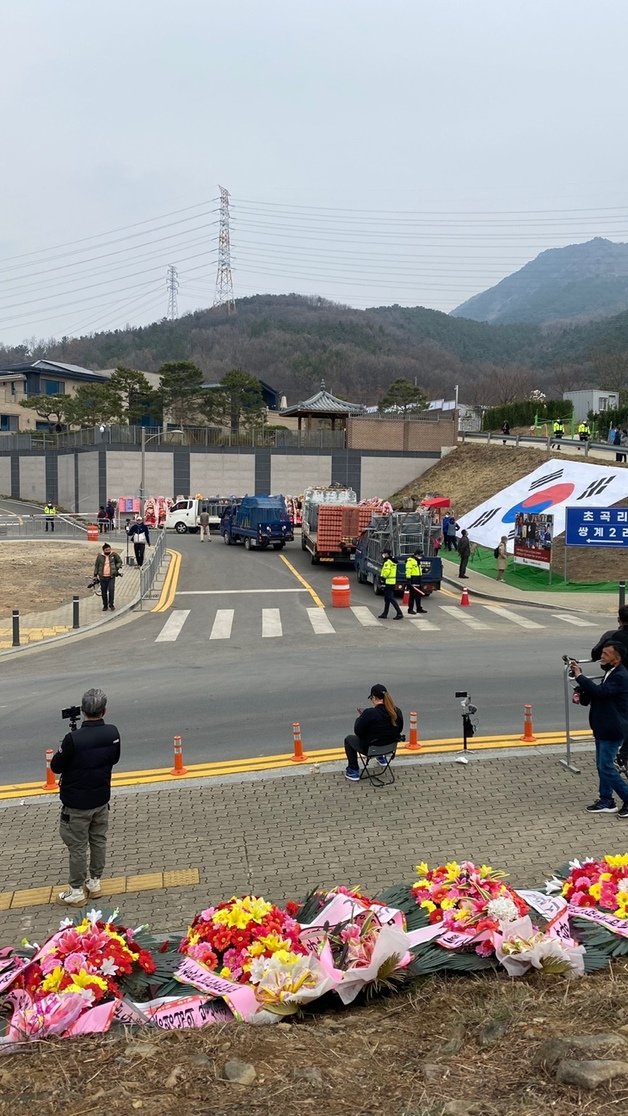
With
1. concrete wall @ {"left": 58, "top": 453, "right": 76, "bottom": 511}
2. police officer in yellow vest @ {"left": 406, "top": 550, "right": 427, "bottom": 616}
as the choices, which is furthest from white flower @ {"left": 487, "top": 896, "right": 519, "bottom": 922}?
concrete wall @ {"left": 58, "top": 453, "right": 76, "bottom": 511}

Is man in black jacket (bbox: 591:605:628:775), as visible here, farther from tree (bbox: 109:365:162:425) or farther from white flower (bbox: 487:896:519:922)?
tree (bbox: 109:365:162:425)

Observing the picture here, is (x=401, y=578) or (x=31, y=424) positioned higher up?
(x=31, y=424)

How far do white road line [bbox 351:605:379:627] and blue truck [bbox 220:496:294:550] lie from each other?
15.3m

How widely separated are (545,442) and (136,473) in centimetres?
3045

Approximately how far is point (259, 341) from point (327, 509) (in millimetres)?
145261

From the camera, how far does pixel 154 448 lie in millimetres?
63281

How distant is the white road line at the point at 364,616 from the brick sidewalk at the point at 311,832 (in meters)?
10.4

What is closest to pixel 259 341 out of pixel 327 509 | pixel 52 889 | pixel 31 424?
pixel 31 424

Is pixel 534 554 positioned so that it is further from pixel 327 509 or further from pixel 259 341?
pixel 259 341

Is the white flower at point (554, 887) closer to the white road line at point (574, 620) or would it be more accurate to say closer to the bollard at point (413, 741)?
the bollard at point (413, 741)

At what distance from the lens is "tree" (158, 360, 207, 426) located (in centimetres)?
7731

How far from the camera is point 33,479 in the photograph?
7162 cm

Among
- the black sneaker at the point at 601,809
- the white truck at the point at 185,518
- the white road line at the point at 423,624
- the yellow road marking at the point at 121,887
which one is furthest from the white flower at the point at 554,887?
the white truck at the point at 185,518

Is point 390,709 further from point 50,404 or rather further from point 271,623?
point 50,404
